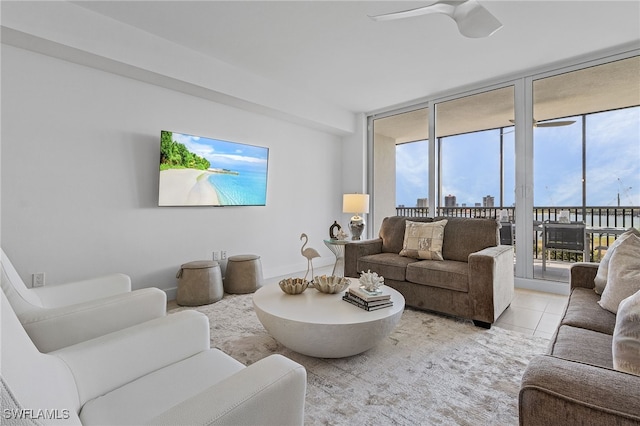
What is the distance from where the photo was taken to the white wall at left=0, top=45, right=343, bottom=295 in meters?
2.50

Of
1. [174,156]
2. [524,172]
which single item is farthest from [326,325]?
[524,172]

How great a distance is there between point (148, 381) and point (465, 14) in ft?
9.05

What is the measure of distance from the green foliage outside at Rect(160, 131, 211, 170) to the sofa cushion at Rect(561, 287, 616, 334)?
3.43 metres

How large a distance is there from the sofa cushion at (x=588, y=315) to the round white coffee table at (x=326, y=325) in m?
0.88

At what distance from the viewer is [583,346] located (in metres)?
1.20

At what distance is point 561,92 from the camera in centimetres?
388

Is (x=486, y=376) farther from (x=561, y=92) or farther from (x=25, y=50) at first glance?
(x=25, y=50)

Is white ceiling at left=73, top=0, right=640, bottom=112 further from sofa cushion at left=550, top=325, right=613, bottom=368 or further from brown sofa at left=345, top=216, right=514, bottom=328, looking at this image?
sofa cushion at left=550, top=325, right=613, bottom=368

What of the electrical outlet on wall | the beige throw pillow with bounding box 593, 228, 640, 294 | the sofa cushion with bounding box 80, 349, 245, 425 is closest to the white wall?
the electrical outlet on wall

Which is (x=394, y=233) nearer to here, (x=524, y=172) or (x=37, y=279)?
(x=524, y=172)

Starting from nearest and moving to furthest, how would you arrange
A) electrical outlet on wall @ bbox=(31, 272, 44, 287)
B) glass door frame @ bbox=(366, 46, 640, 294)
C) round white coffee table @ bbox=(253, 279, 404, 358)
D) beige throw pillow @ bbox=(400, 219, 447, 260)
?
1. round white coffee table @ bbox=(253, 279, 404, 358)
2. electrical outlet on wall @ bbox=(31, 272, 44, 287)
3. beige throw pillow @ bbox=(400, 219, 447, 260)
4. glass door frame @ bbox=(366, 46, 640, 294)

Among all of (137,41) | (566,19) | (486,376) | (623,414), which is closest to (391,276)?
(486,376)

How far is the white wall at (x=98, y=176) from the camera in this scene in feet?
8.21

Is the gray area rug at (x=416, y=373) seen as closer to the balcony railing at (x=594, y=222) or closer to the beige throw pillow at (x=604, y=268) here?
the beige throw pillow at (x=604, y=268)
